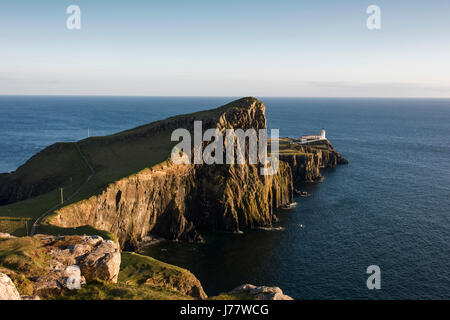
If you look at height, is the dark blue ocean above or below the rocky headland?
below

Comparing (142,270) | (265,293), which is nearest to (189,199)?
(142,270)

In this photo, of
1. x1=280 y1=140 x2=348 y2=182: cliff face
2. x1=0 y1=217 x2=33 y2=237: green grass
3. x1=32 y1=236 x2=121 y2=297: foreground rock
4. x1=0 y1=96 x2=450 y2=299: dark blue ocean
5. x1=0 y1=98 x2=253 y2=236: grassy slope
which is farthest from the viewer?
x1=280 y1=140 x2=348 y2=182: cliff face

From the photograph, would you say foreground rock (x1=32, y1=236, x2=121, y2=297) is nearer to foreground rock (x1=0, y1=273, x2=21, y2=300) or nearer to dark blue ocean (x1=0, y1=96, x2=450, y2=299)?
foreground rock (x1=0, y1=273, x2=21, y2=300)

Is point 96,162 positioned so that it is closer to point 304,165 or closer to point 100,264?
point 100,264

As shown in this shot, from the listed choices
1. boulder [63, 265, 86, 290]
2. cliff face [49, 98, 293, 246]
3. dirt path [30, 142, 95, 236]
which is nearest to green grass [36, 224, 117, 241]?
dirt path [30, 142, 95, 236]

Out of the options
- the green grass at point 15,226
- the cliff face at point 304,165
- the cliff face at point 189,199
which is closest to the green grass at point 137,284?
the green grass at point 15,226

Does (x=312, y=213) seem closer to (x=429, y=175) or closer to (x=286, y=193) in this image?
(x=286, y=193)
